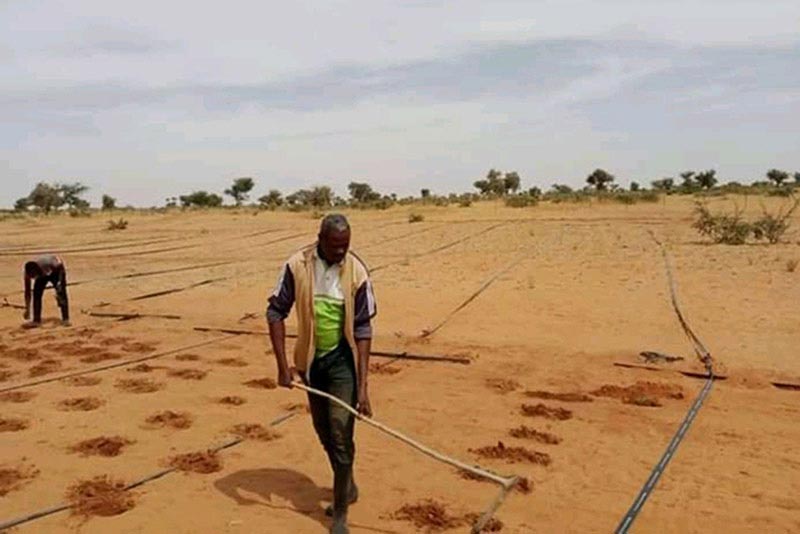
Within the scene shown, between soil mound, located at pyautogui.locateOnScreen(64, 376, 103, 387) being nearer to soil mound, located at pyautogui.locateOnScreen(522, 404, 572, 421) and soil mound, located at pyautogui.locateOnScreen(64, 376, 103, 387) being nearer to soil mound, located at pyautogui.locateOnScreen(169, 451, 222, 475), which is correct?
soil mound, located at pyautogui.locateOnScreen(169, 451, 222, 475)

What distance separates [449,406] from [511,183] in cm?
6625

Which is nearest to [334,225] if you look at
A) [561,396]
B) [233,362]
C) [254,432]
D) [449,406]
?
[254,432]

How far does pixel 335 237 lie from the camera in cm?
425

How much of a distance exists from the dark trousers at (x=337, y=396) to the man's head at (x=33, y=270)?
295 inches

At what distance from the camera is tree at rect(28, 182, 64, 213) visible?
207ft

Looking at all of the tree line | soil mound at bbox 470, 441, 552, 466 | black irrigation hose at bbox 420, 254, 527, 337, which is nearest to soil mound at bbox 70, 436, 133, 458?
soil mound at bbox 470, 441, 552, 466

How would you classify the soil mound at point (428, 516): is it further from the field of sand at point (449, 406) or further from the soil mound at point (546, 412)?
the soil mound at point (546, 412)

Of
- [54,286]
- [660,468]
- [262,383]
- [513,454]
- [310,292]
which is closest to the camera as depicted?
[310,292]

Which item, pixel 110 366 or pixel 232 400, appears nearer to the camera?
pixel 232 400

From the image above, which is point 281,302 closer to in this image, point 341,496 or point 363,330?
point 363,330

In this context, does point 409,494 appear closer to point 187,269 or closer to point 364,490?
point 364,490

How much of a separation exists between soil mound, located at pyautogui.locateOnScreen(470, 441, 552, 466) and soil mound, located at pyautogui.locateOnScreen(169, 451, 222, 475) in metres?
1.82

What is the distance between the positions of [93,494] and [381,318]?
6.95 m

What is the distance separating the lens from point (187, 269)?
18.7 m
